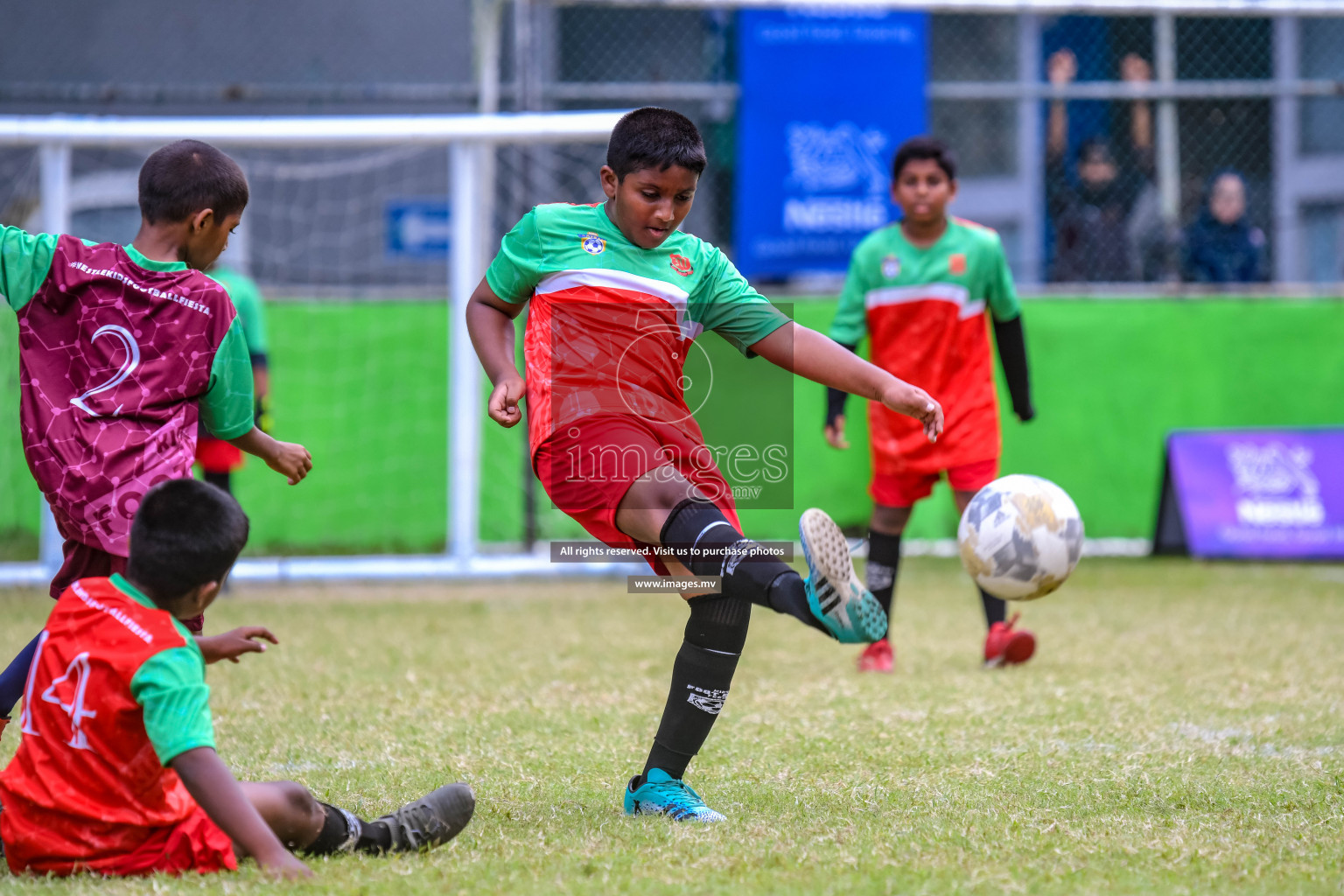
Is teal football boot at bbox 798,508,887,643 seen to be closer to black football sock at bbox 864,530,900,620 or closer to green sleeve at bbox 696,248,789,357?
green sleeve at bbox 696,248,789,357

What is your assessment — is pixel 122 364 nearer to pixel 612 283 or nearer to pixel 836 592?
pixel 612 283

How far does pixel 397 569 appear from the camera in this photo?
809 cm

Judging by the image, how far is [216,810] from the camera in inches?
94.6

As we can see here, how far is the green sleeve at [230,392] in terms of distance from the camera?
10.3ft

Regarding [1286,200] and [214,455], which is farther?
[1286,200]

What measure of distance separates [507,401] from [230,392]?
0.65 m

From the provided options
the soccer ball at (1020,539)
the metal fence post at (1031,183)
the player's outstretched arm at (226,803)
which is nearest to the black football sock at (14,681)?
the player's outstretched arm at (226,803)

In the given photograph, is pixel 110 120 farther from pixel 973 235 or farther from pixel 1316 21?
pixel 1316 21

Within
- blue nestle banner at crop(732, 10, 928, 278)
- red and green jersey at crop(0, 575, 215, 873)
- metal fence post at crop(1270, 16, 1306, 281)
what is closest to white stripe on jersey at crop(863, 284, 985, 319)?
blue nestle banner at crop(732, 10, 928, 278)

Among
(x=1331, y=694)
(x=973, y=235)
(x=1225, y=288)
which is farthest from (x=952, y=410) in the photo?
(x=1225, y=288)

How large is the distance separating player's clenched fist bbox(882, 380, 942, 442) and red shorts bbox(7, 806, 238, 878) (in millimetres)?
1597

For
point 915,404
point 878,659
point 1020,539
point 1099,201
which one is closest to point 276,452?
point 915,404

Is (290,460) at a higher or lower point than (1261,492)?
higher

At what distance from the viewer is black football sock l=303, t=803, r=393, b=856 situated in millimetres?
2752
